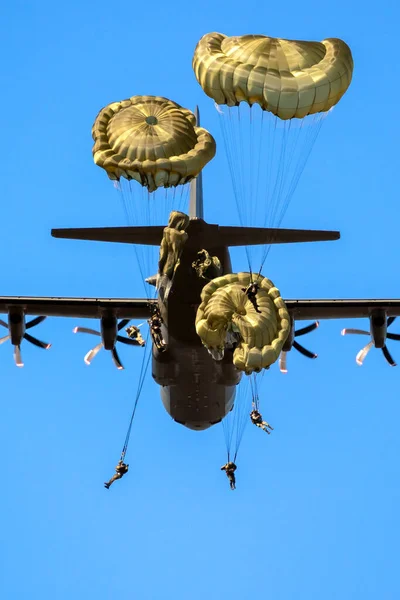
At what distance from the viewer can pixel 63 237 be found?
43.7 metres

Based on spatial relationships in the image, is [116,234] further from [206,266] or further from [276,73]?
[276,73]

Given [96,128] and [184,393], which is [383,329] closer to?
[184,393]

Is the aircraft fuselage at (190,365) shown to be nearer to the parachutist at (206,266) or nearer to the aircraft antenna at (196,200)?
the parachutist at (206,266)

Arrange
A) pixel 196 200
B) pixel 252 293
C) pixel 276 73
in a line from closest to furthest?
1. pixel 276 73
2. pixel 252 293
3. pixel 196 200

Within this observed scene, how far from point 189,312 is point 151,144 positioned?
6642mm

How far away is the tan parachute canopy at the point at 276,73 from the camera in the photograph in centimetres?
3641

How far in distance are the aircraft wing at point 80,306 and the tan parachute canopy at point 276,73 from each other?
556 inches

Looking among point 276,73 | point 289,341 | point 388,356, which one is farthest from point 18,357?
point 276,73

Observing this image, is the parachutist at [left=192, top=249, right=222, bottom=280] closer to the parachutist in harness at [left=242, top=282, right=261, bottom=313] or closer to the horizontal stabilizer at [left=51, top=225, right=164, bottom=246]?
the horizontal stabilizer at [left=51, top=225, right=164, bottom=246]

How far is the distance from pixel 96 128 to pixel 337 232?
9.13 m

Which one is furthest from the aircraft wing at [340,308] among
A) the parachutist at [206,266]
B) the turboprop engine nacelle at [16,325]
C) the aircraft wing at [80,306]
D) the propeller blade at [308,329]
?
the turboprop engine nacelle at [16,325]

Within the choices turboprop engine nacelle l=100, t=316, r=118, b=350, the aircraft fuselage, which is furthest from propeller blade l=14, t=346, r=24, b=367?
the aircraft fuselage

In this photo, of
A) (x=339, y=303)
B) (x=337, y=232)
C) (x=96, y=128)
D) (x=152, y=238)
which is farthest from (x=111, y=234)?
(x=339, y=303)

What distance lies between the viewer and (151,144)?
127 ft
